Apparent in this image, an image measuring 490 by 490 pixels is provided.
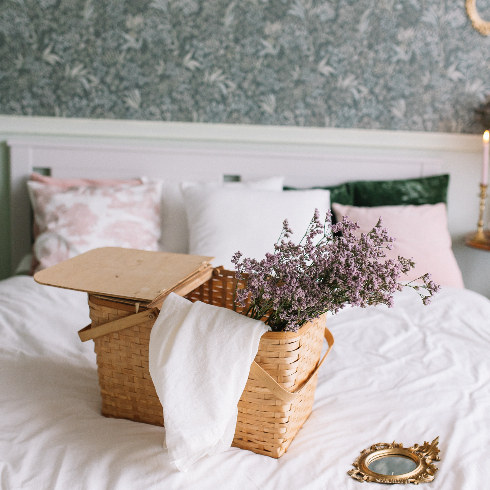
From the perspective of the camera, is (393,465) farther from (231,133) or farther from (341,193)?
(231,133)

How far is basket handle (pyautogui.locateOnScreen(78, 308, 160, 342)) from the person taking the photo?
930 millimetres

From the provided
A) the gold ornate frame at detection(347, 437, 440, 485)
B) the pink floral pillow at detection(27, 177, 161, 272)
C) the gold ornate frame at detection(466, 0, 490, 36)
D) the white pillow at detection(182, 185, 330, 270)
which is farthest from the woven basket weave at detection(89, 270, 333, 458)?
the gold ornate frame at detection(466, 0, 490, 36)

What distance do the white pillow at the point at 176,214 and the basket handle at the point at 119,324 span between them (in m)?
1.12

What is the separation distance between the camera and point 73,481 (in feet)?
2.71

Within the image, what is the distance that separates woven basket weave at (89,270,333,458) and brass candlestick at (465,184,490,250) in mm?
1468

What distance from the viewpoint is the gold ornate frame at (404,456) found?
2.78 feet

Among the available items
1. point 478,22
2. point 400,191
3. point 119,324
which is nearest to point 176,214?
point 400,191

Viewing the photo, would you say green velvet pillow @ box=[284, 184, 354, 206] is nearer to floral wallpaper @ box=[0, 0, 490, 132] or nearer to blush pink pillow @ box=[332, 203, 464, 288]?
blush pink pillow @ box=[332, 203, 464, 288]

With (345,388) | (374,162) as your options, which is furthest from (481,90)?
(345,388)

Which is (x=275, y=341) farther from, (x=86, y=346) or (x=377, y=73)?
(x=377, y=73)

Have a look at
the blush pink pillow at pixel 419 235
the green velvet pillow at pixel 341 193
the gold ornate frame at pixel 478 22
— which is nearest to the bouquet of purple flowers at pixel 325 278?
the blush pink pillow at pixel 419 235

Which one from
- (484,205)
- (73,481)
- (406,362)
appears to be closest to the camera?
(73,481)

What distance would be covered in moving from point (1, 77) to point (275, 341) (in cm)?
211

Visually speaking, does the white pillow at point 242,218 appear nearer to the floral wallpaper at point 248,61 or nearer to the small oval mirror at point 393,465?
the floral wallpaper at point 248,61
